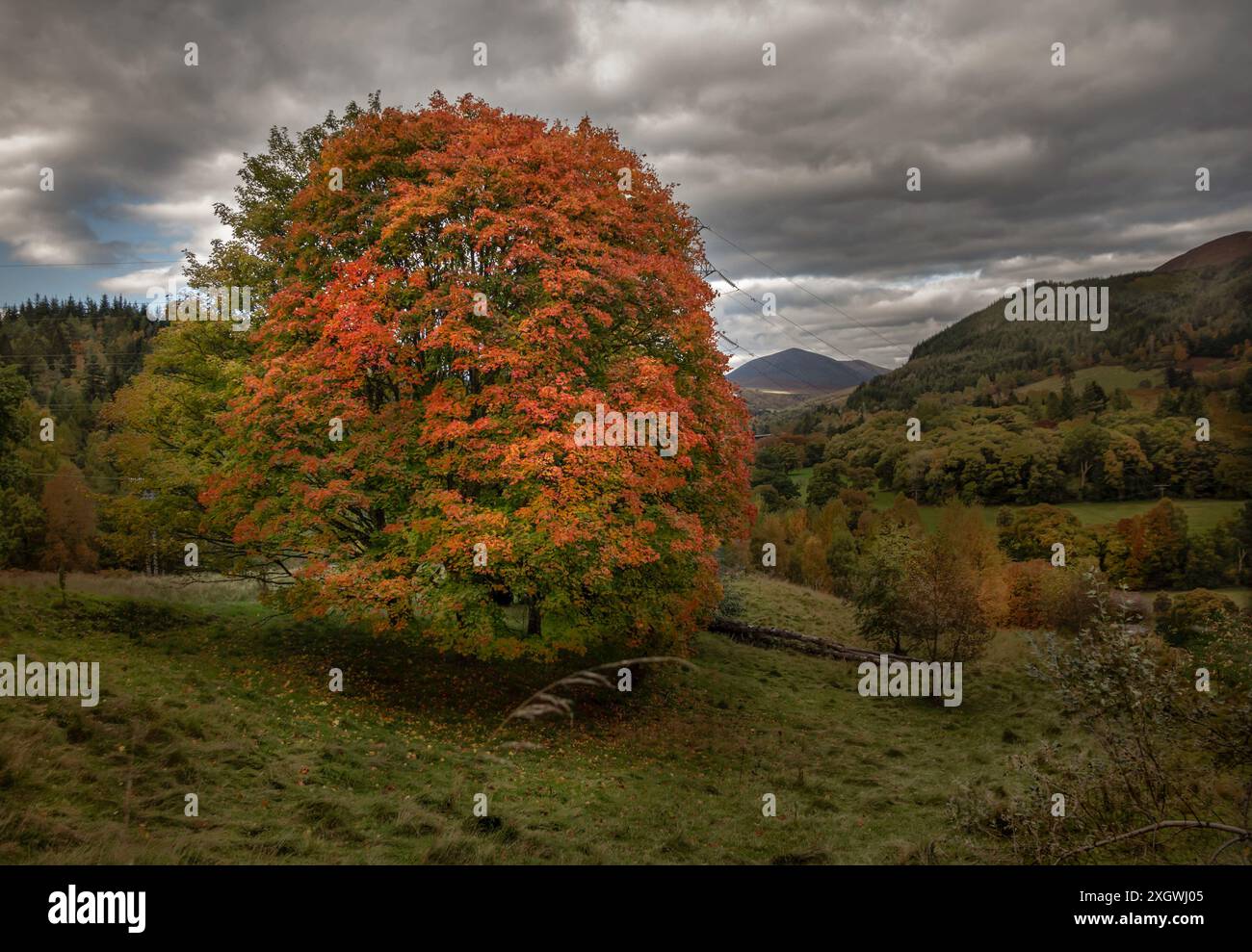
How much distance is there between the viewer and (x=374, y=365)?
13844 millimetres

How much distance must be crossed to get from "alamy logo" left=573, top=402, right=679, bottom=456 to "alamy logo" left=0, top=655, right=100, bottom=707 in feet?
30.2

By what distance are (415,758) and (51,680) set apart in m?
6.09

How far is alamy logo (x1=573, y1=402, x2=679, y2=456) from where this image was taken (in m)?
12.1

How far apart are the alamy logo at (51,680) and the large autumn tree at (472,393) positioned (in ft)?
12.0

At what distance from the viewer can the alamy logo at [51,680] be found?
9.26 meters

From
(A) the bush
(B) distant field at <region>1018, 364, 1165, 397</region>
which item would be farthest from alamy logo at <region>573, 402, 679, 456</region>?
(B) distant field at <region>1018, 364, 1165, 397</region>

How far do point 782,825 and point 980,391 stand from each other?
175337 mm

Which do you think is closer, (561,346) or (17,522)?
(561,346)

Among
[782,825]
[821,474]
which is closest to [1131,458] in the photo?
[821,474]

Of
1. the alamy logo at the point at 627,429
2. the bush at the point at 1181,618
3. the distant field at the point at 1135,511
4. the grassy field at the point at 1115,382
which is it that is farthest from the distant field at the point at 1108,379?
the alamy logo at the point at 627,429

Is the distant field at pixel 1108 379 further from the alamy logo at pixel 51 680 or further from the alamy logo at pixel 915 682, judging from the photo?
the alamy logo at pixel 51 680
